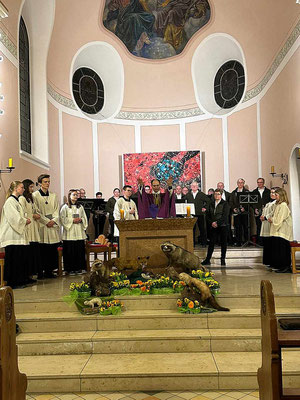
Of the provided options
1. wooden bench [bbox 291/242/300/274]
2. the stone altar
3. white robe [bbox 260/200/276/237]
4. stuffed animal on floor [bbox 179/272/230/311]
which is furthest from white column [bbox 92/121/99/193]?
stuffed animal on floor [bbox 179/272/230/311]

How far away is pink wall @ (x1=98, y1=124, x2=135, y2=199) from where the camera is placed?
1641 cm

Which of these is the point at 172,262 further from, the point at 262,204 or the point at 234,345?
the point at 262,204

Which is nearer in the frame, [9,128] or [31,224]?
[31,224]

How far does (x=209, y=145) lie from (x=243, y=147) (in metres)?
1.39

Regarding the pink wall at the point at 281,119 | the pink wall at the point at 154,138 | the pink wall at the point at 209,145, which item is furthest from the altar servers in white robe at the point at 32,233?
the pink wall at the point at 154,138

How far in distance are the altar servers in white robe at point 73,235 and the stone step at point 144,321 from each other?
136 inches

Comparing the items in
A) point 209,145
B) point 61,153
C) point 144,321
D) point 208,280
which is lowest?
point 144,321

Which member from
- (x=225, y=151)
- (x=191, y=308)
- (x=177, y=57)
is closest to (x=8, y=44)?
(x=191, y=308)

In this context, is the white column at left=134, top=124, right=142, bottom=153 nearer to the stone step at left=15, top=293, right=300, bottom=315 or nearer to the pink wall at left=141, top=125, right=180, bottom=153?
the pink wall at left=141, top=125, right=180, bottom=153

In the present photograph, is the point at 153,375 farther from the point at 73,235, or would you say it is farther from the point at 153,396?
the point at 73,235

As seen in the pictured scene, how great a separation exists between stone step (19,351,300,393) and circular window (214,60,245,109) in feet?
41.4

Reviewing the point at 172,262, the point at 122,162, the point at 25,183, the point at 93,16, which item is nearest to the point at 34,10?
the point at 93,16

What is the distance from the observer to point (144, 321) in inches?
223

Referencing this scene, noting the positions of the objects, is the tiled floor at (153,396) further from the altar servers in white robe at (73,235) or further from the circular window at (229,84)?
the circular window at (229,84)
